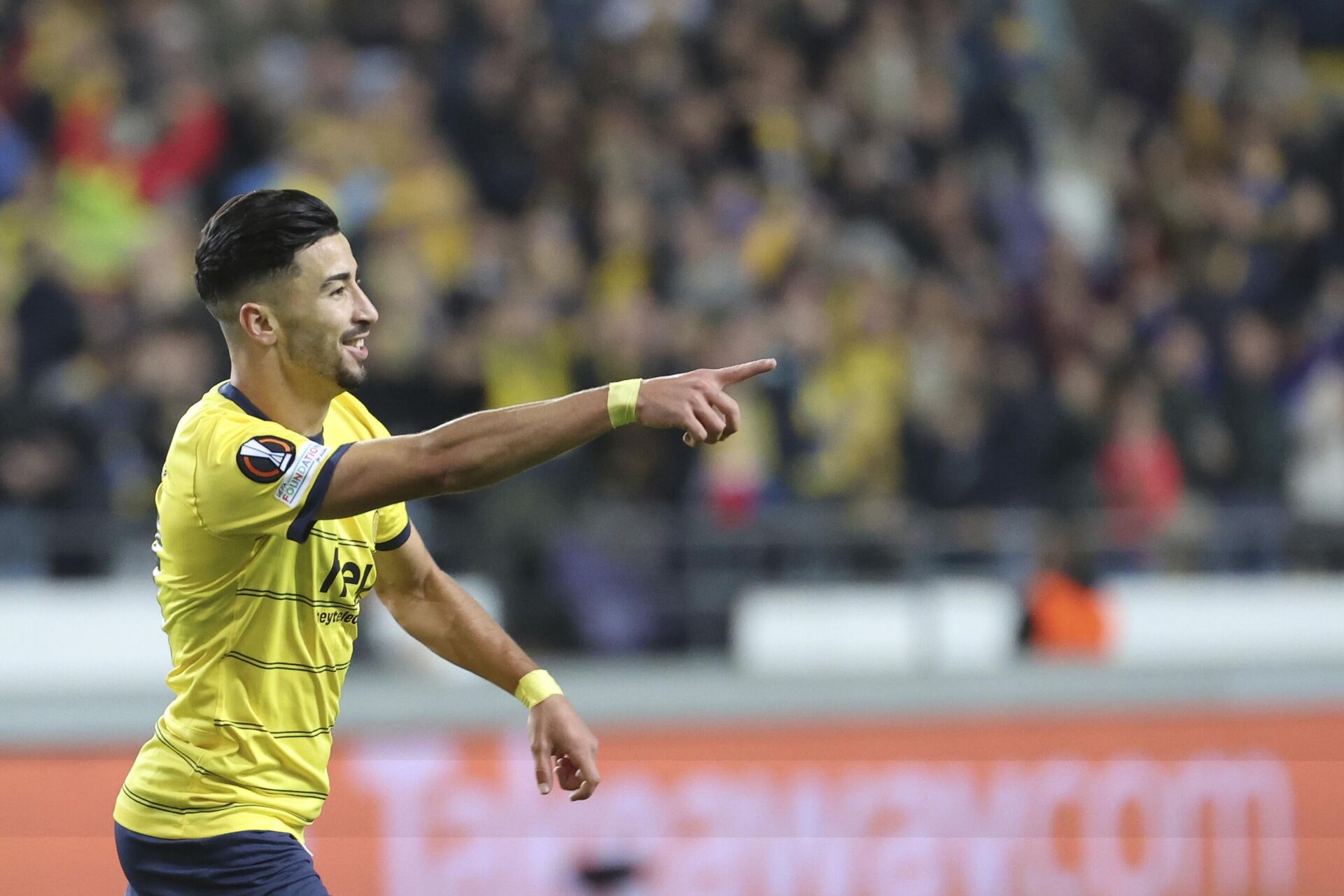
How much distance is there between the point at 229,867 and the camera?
380 centimetres

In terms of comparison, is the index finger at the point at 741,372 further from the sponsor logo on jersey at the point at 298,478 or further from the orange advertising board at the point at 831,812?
the orange advertising board at the point at 831,812

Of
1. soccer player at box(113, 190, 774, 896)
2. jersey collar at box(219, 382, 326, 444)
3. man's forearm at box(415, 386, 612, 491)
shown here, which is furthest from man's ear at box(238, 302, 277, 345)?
man's forearm at box(415, 386, 612, 491)

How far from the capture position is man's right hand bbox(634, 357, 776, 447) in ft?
10.8

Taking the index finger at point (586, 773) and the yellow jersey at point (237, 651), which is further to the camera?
the index finger at point (586, 773)

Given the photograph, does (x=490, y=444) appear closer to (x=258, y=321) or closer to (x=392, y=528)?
(x=258, y=321)

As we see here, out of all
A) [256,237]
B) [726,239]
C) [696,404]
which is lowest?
[696,404]

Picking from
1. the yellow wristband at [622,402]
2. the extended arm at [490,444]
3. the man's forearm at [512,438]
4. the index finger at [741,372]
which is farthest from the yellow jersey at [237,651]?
the index finger at [741,372]

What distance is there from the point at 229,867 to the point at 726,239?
6.59 m

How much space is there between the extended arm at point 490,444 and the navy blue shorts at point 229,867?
0.79m

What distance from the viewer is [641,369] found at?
877 cm

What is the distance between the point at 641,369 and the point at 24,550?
2.93 m

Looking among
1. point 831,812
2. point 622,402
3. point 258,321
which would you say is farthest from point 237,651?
point 831,812

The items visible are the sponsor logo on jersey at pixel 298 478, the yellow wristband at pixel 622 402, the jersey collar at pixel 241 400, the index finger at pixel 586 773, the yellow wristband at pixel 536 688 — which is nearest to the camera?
the yellow wristband at pixel 622 402

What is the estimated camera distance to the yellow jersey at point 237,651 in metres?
3.73
